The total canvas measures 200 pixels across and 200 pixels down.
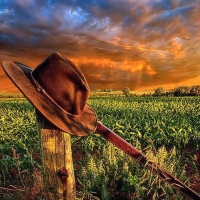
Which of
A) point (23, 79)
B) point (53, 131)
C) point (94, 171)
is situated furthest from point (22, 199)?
point (23, 79)

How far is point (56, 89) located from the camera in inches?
78.6

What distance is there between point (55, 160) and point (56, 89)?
585 mm

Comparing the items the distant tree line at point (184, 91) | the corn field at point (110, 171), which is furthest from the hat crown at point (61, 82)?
the distant tree line at point (184, 91)

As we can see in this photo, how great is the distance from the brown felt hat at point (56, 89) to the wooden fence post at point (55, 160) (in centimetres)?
11

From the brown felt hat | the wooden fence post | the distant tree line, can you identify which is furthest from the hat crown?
the distant tree line

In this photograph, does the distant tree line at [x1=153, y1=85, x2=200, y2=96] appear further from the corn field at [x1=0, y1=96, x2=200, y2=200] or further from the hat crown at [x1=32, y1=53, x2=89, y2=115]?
the hat crown at [x1=32, y1=53, x2=89, y2=115]

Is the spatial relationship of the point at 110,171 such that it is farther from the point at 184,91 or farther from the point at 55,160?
the point at 184,91

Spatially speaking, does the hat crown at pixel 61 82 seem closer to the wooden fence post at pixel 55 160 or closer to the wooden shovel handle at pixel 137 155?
the wooden fence post at pixel 55 160

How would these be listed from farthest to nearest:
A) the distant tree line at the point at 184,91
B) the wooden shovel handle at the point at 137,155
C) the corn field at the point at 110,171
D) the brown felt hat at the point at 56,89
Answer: the distant tree line at the point at 184,91 → the corn field at the point at 110,171 → the wooden shovel handle at the point at 137,155 → the brown felt hat at the point at 56,89

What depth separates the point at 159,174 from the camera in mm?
2352

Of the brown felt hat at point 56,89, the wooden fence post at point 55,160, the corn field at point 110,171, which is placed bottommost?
the corn field at point 110,171

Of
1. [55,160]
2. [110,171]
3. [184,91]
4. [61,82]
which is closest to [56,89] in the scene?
[61,82]

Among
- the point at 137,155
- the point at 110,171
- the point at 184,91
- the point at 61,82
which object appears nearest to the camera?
the point at 61,82

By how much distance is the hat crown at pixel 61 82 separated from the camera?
196 cm
